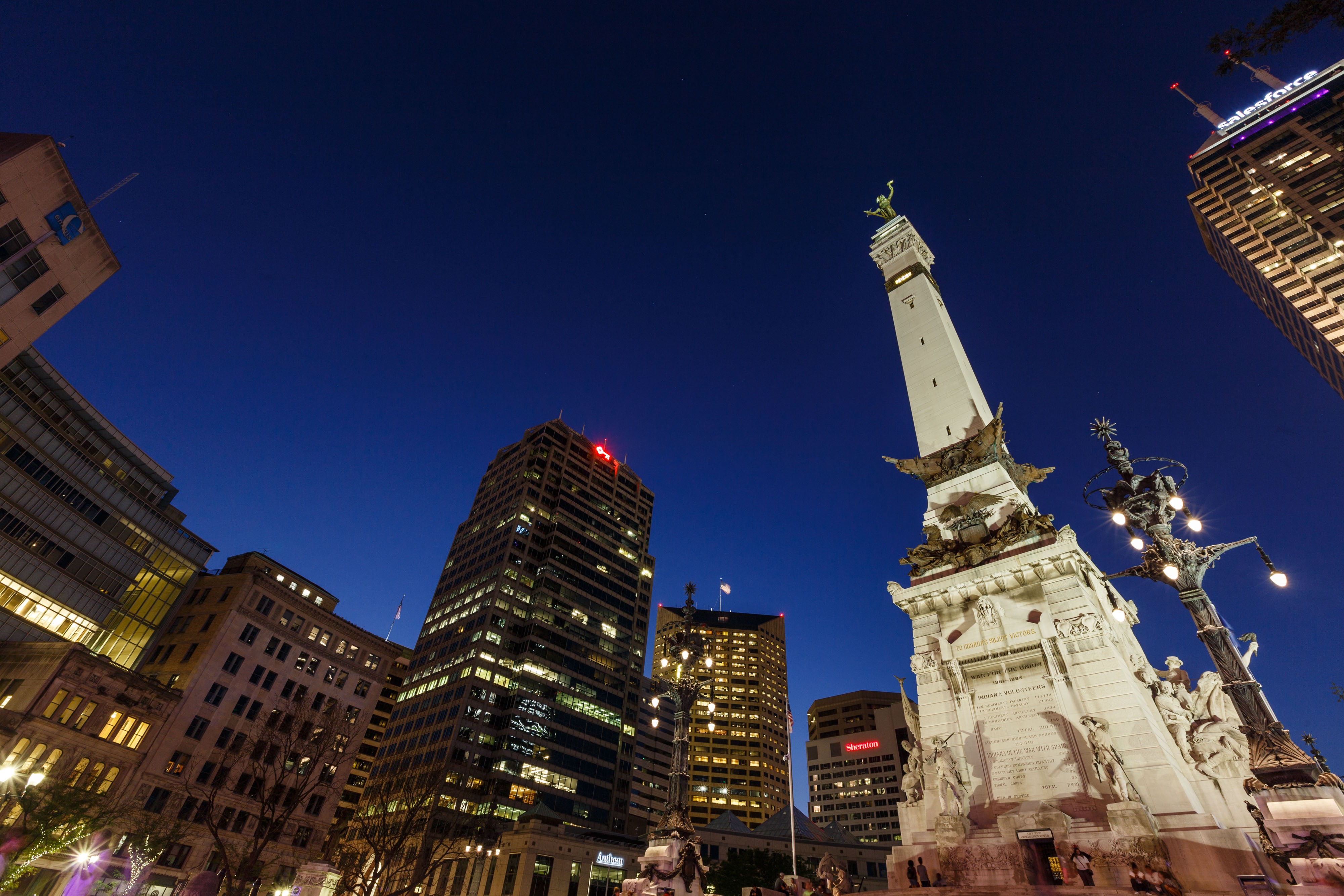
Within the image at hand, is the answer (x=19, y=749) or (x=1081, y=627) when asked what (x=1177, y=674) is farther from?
(x=19, y=749)

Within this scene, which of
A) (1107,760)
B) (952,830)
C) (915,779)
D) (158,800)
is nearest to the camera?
(1107,760)

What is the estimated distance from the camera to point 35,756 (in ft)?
117

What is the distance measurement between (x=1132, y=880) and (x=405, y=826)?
97.1 ft

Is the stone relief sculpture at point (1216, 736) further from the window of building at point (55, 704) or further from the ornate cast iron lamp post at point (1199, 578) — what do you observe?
the window of building at point (55, 704)

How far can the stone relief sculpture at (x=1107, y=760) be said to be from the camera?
18.2m

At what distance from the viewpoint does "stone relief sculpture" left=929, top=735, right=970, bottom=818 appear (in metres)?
21.2

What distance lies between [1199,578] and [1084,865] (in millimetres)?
10041

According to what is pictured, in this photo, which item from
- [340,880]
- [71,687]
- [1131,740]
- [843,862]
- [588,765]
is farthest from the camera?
[588,765]

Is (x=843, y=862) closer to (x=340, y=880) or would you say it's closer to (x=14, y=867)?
(x=340, y=880)

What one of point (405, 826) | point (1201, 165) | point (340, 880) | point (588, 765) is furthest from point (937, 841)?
point (1201, 165)

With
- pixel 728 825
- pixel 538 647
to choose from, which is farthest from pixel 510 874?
pixel 538 647

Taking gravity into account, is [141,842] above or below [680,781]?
below

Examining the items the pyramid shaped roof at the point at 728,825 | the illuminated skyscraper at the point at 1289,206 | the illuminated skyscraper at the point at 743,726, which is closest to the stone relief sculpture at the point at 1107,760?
the pyramid shaped roof at the point at 728,825

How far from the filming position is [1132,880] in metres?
15.3
